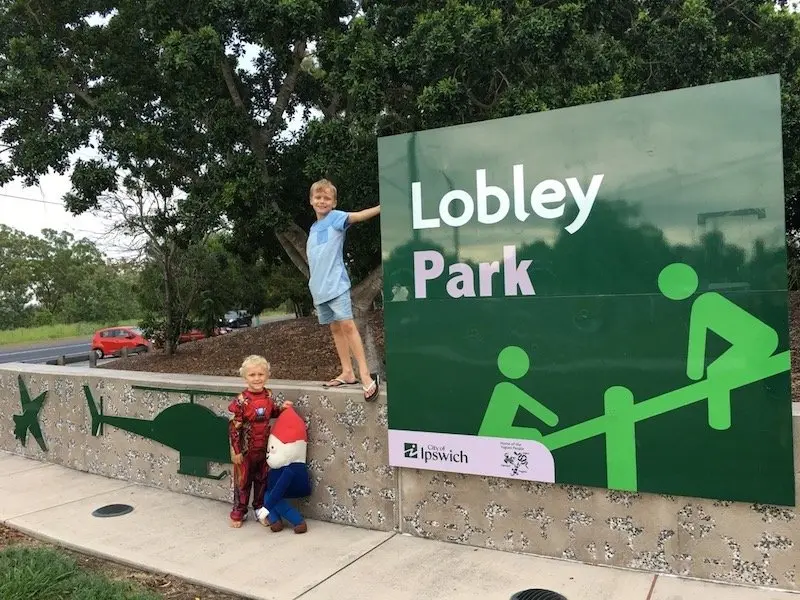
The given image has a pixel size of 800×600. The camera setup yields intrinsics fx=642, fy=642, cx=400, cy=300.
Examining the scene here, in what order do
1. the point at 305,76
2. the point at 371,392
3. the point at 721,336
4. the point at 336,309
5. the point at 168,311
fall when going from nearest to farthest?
the point at 721,336
the point at 371,392
the point at 336,309
the point at 305,76
the point at 168,311

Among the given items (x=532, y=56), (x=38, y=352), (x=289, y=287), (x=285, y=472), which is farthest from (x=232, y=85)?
(x=38, y=352)

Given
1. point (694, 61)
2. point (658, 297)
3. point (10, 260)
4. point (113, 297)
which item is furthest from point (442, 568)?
point (10, 260)

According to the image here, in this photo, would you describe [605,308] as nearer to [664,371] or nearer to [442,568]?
[664,371]

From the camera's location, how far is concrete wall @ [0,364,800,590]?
3.24 meters

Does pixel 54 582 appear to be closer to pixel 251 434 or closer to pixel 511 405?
pixel 251 434

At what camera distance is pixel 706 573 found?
3.30m

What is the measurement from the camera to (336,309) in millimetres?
4371

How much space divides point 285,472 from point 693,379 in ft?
8.45

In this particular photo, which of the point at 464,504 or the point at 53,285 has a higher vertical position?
the point at 53,285

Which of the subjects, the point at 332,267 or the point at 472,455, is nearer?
the point at 472,455

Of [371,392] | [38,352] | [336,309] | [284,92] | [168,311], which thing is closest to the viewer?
[371,392]

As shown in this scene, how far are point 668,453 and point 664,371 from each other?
1.41 feet

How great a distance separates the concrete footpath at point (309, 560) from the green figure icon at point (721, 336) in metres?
0.97

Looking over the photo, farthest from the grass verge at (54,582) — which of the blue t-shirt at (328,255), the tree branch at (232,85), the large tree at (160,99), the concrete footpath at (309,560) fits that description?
the tree branch at (232,85)
